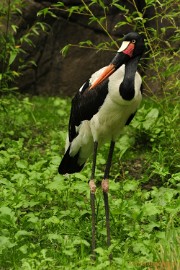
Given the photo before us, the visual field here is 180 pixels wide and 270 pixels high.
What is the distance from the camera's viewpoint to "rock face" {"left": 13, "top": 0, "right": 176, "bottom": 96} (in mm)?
10789

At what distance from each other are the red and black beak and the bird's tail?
106 centimetres

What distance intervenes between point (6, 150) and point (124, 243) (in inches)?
106

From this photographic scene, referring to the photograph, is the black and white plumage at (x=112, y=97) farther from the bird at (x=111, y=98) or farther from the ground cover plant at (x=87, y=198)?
the ground cover plant at (x=87, y=198)

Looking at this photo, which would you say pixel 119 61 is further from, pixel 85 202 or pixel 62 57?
pixel 62 57

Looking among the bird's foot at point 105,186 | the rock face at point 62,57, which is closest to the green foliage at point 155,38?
the rock face at point 62,57

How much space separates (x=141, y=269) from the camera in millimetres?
4211

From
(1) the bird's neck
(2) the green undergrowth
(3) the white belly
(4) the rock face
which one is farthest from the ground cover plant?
(4) the rock face

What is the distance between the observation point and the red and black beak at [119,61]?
15.5 ft

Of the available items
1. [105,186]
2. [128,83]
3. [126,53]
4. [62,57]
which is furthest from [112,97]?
[62,57]

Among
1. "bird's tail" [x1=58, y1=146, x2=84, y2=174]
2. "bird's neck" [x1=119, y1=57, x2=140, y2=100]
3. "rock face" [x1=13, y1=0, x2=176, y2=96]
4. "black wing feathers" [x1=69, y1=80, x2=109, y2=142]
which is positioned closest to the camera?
"bird's neck" [x1=119, y1=57, x2=140, y2=100]

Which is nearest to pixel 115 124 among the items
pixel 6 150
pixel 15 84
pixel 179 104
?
pixel 179 104

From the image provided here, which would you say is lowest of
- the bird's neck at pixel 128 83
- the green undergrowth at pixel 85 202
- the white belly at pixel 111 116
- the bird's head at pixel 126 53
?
the green undergrowth at pixel 85 202

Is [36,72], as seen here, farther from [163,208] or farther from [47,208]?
[163,208]

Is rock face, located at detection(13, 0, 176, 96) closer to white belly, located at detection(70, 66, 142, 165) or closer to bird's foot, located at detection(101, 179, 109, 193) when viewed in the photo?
white belly, located at detection(70, 66, 142, 165)
